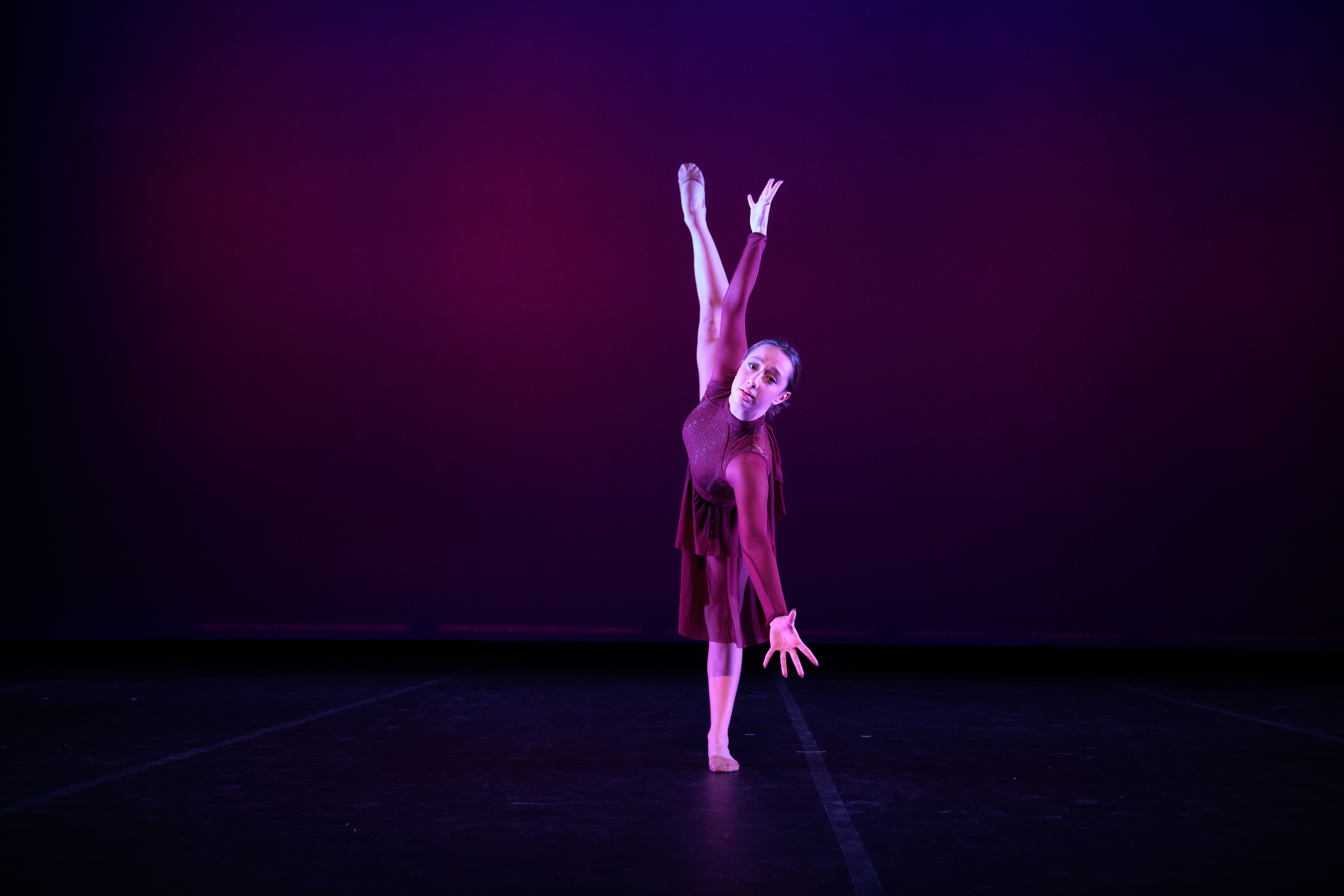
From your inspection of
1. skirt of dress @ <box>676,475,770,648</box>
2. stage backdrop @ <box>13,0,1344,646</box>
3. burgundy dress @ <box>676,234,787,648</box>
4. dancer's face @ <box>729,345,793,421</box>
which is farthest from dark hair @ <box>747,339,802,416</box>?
stage backdrop @ <box>13,0,1344,646</box>

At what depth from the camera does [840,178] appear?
477 centimetres

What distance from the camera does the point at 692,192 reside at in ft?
9.67

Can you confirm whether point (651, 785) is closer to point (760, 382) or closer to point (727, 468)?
point (727, 468)

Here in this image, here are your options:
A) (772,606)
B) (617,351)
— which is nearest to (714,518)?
(772,606)

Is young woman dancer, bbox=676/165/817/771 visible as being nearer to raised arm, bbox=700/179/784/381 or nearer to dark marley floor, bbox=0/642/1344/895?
raised arm, bbox=700/179/784/381

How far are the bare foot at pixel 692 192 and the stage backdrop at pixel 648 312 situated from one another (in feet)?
5.78

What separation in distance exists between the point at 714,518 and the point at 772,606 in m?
0.65

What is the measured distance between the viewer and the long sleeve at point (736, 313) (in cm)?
251

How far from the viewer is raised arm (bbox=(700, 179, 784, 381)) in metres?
2.51

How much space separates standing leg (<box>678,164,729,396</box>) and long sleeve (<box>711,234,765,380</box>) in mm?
38

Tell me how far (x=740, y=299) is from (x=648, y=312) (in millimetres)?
2268

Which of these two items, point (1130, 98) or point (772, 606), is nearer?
point (772, 606)

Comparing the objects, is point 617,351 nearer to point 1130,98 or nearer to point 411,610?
point 411,610

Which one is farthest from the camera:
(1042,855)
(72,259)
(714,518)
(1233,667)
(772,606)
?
(72,259)
